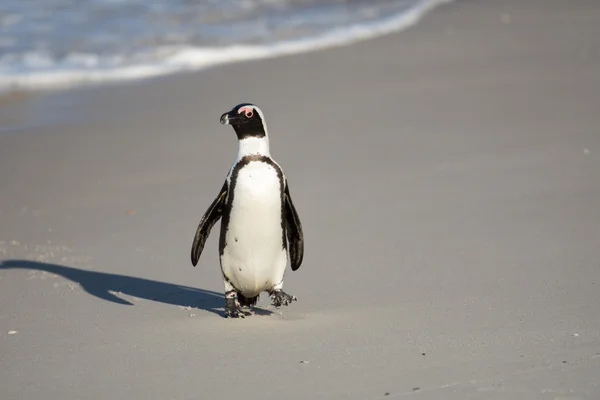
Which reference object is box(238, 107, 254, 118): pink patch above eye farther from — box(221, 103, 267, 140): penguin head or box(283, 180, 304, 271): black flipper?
box(283, 180, 304, 271): black flipper

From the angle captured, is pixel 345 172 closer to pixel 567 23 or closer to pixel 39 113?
pixel 39 113

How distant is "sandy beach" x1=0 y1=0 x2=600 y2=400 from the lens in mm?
3738

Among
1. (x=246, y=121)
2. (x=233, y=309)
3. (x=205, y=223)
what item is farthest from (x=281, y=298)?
(x=246, y=121)

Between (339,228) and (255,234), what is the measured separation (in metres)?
1.53

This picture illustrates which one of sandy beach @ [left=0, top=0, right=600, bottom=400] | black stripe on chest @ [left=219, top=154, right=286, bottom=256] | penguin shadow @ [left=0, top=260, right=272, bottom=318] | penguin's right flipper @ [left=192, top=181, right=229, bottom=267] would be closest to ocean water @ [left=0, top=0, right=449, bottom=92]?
sandy beach @ [left=0, top=0, right=600, bottom=400]

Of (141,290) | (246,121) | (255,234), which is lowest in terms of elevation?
(141,290)

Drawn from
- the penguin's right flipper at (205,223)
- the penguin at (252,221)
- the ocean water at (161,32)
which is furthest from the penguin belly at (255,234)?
the ocean water at (161,32)

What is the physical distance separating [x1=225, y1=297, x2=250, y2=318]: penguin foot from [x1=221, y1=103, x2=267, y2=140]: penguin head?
0.71 meters

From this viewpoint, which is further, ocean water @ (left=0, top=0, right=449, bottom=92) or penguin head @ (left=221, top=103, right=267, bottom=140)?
ocean water @ (left=0, top=0, right=449, bottom=92)

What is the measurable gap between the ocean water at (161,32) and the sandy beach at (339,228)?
26.0 inches

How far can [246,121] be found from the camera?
4.44m

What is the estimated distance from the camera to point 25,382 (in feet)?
12.5

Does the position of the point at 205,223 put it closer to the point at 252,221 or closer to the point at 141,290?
Result: the point at 252,221

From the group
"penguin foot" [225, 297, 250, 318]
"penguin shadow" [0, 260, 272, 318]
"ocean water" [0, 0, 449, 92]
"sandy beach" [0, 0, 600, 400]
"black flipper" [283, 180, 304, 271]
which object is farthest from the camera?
"ocean water" [0, 0, 449, 92]
